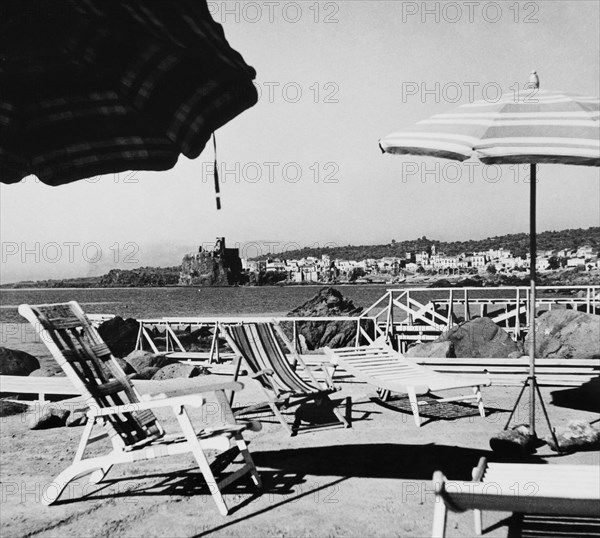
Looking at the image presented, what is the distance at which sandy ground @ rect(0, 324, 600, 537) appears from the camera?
10.2ft

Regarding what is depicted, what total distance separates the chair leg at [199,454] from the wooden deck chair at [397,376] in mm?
2206

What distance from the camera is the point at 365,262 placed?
78.6 meters

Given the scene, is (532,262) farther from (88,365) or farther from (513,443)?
(88,365)

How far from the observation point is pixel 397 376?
5676 mm

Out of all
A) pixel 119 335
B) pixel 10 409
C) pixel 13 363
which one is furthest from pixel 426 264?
pixel 10 409

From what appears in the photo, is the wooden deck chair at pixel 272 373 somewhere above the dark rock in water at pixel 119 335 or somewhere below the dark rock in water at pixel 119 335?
above

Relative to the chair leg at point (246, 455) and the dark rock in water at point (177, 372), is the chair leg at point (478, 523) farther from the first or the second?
the dark rock in water at point (177, 372)

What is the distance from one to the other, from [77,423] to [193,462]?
1.69 metres

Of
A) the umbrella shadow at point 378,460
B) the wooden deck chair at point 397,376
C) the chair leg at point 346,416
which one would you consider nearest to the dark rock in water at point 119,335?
the wooden deck chair at point 397,376

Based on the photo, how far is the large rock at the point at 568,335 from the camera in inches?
424

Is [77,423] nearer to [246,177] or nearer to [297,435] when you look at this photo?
[297,435]

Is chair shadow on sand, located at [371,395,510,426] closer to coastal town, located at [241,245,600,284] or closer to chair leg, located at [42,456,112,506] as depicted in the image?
chair leg, located at [42,456,112,506]

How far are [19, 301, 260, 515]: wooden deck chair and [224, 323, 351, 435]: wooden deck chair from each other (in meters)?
1.14

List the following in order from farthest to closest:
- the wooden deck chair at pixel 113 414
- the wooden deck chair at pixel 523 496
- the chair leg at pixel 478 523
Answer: the wooden deck chair at pixel 113 414 → the chair leg at pixel 478 523 → the wooden deck chair at pixel 523 496
